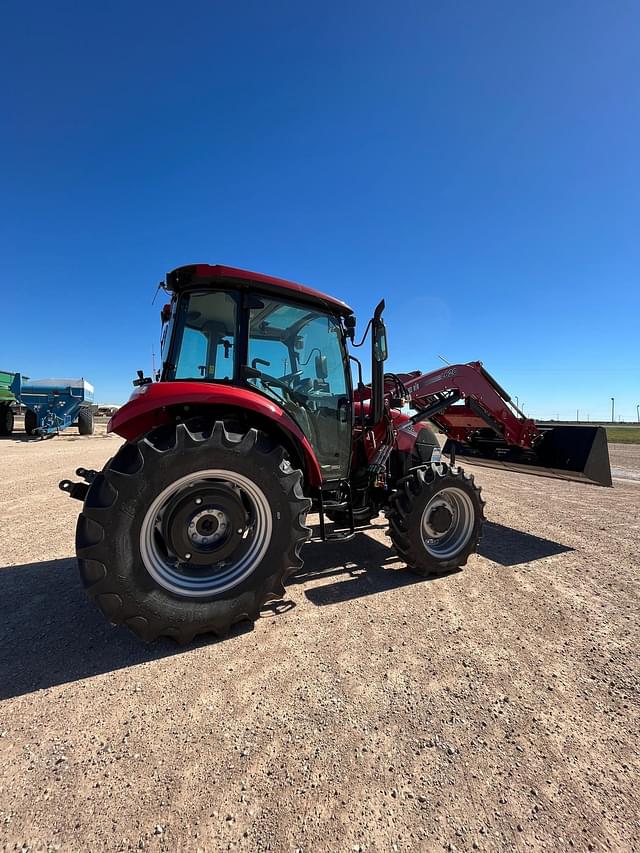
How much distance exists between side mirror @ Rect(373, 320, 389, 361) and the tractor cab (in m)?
0.26

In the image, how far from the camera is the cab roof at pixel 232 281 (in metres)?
2.77

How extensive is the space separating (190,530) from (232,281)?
73.8 inches

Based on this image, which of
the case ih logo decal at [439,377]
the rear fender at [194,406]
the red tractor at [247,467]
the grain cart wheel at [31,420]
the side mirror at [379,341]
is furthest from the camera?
the grain cart wheel at [31,420]

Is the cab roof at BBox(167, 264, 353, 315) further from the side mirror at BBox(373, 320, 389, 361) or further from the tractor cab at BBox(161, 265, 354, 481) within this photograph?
the side mirror at BBox(373, 320, 389, 361)

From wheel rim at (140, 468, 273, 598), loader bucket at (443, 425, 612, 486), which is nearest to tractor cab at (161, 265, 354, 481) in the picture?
wheel rim at (140, 468, 273, 598)

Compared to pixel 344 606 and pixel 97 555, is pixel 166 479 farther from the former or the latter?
pixel 344 606

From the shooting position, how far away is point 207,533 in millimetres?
2557

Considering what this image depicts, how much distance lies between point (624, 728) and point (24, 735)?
9.10 ft

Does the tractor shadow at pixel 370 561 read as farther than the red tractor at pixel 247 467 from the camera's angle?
Yes

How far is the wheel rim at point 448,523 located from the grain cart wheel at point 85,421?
17.8 metres

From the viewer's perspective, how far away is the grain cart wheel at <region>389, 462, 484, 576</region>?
338 centimetres

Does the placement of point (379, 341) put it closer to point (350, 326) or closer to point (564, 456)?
point (350, 326)

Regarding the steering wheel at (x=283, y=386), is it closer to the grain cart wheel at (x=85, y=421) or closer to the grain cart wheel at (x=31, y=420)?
the grain cart wheel at (x=85, y=421)

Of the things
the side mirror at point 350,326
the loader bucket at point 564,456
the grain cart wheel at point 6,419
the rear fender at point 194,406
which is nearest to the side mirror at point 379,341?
the side mirror at point 350,326
